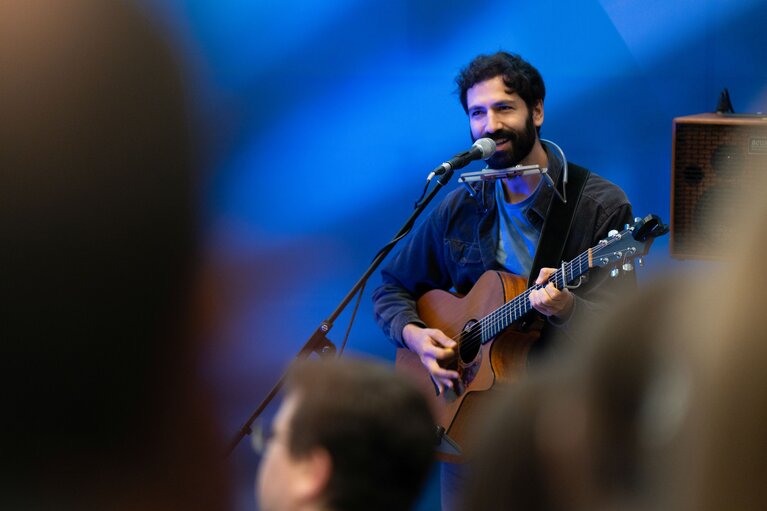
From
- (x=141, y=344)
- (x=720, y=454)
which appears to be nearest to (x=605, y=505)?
(x=720, y=454)

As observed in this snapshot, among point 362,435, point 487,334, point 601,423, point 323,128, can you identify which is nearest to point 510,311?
point 487,334

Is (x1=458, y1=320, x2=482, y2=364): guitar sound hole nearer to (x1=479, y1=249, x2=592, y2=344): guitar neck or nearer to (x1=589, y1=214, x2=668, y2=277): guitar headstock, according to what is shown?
(x1=479, y1=249, x2=592, y2=344): guitar neck

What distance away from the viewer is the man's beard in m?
2.70

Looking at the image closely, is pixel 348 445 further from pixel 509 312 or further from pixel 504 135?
pixel 504 135

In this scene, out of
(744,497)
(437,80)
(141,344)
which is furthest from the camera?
(437,80)

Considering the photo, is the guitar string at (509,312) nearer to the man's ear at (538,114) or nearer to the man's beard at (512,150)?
the man's beard at (512,150)

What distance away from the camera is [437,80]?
332 centimetres

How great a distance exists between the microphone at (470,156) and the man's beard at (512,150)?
0.28ft

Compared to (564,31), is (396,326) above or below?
below

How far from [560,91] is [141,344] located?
219cm

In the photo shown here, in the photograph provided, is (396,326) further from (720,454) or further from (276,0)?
(720,454)

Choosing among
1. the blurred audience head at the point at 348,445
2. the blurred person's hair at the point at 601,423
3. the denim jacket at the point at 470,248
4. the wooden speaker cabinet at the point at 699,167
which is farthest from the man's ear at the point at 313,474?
the wooden speaker cabinet at the point at 699,167

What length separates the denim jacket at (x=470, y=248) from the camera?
2528mm

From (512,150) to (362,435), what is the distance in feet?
6.10
